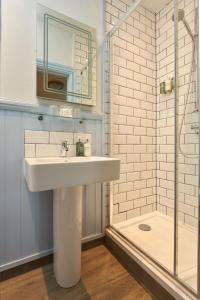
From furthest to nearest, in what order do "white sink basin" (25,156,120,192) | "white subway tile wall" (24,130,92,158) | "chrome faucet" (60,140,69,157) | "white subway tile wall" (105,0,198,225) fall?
1. "white subway tile wall" (105,0,198,225)
2. "chrome faucet" (60,140,69,157)
3. "white subway tile wall" (24,130,92,158)
4. "white sink basin" (25,156,120,192)

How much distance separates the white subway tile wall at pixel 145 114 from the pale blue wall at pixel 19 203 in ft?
2.18

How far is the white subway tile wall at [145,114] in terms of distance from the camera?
5.21ft

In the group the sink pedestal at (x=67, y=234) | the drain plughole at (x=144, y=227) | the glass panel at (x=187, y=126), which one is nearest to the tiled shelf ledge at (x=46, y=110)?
the sink pedestal at (x=67, y=234)

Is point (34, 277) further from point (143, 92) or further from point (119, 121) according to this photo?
point (143, 92)

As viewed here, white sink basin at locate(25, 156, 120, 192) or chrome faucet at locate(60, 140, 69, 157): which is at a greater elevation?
chrome faucet at locate(60, 140, 69, 157)

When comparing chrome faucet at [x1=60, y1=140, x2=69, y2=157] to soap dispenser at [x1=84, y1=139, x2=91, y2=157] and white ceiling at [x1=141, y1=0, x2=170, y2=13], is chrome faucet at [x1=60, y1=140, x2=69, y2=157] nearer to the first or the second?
soap dispenser at [x1=84, y1=139, x2=91, y2=157]

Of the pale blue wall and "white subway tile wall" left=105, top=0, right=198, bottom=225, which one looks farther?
"white subway tile wall" left=105, top=0, right=198, bottom=225

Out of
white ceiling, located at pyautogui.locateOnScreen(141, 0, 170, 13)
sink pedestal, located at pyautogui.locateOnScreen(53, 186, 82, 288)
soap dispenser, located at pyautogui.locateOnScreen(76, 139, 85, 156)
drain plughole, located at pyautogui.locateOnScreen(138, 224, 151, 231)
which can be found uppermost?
white ceiling, located at pyautogui.locateOnScreen(141, 0, 170, 13)

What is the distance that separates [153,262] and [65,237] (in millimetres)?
601

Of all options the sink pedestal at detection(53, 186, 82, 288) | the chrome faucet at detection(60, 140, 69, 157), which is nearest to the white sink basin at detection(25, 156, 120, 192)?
the sink pedestal at detection(53, 186, 82, 288)

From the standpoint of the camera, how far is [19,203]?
1.26 meters

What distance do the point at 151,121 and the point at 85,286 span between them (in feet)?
5.36

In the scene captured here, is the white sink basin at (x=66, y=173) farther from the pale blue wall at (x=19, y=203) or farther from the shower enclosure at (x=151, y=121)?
the shower enclosure at (x=151, y=121)

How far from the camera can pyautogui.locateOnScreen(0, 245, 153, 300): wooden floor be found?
3.56 ft
